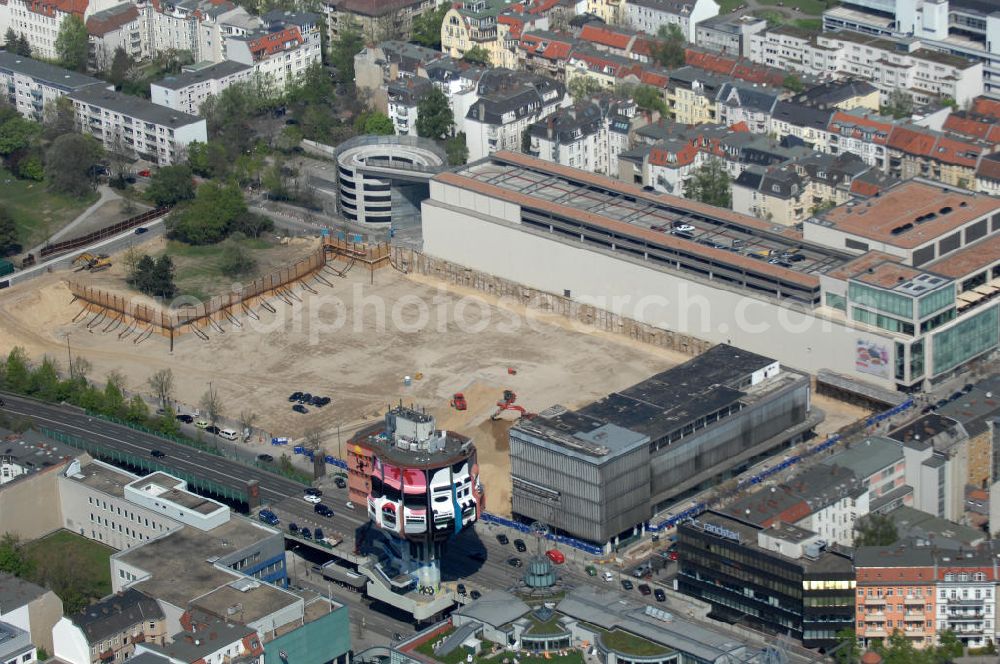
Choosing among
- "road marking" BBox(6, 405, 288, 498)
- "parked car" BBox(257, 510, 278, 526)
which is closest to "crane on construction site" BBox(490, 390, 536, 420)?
"road marking" BBox(6, 405, 288, 498)

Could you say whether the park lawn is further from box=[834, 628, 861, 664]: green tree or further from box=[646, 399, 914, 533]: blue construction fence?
box=[834, 628, 861, 664]: green tree

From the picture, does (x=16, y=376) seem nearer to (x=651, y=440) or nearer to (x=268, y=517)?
(x=268, y=517)

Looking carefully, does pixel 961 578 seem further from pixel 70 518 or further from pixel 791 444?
pixel 70 518

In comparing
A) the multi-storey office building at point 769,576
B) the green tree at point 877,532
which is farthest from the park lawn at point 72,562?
the green tree at point 877,532

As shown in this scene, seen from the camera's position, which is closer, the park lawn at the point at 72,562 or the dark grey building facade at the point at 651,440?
the park lawn at the point at 72,562

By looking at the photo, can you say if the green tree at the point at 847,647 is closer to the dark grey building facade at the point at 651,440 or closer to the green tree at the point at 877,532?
the green tree at the point at 877,532

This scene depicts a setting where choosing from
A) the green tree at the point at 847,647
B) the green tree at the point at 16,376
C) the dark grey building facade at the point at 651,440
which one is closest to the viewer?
the green tree at the point at 847,647
